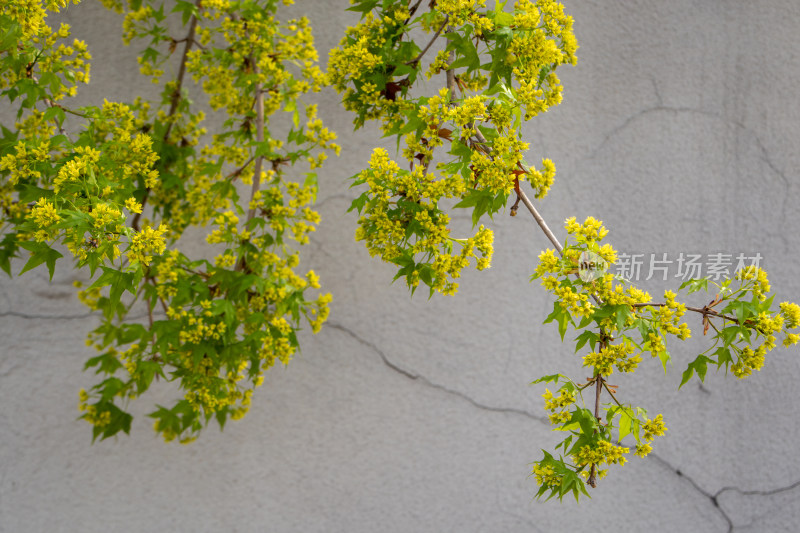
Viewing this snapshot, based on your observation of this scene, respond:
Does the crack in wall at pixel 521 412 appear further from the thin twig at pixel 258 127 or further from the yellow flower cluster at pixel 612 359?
the yellow flower cluster at pixel 612 359

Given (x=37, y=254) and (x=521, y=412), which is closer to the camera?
(x=37, y=254)

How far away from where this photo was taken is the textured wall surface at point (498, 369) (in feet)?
4.86

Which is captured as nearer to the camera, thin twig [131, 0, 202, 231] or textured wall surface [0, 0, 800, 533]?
thin twig [131, 0, 202, 231]

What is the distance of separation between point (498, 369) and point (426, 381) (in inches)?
6.8

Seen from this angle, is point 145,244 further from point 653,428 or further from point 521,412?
point 521,412

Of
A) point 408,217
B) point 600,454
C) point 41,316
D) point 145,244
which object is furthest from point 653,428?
point 41,316

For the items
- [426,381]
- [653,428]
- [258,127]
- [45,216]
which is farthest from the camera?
[426,381]

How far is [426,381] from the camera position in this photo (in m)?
1.65

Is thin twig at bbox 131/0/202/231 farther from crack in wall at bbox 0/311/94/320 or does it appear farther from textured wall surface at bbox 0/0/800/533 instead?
crack in wall at bbox 0/311/94/320

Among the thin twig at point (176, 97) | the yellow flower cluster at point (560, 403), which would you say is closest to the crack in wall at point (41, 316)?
the thin twig at point (176, 97)

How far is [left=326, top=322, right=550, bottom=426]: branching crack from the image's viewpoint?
63.2 inches

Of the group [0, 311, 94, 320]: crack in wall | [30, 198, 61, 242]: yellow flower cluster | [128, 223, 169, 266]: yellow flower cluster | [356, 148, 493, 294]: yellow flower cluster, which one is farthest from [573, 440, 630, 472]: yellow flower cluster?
[0, 311, 94, 320]: crack in wall

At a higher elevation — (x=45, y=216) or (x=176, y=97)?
(x=176, y=97)

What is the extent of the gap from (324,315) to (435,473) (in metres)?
0.62
